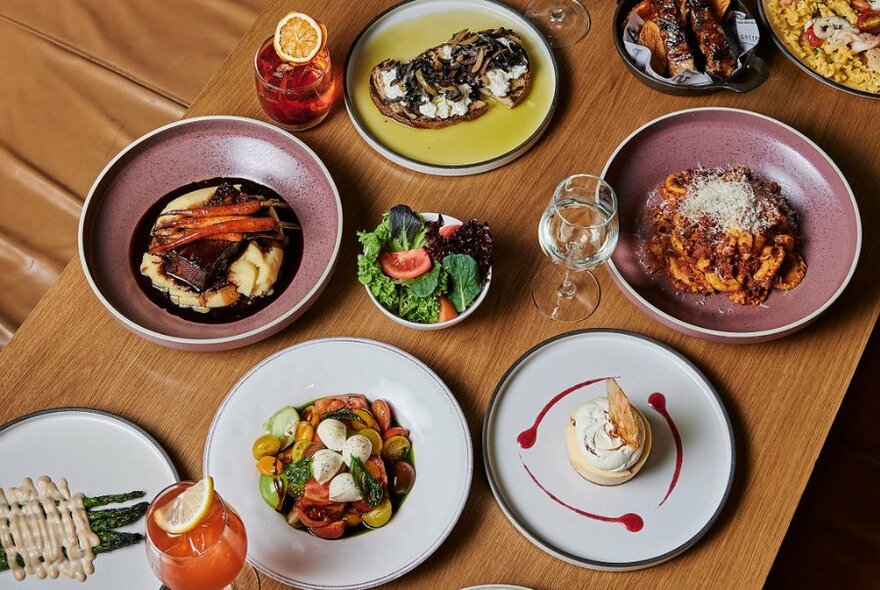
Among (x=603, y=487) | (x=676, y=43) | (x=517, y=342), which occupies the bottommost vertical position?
(x=603, y=487)

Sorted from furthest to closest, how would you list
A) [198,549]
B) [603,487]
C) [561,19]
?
[561,19], [603,487], [198,549]

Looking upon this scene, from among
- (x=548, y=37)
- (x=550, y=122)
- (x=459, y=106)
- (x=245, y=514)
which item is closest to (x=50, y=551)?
(x=245, y=514)

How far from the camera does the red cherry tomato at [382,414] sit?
1.69 meters

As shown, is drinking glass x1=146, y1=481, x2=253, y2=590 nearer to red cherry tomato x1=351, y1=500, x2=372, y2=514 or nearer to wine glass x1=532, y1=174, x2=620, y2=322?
red cherry tomato x1=351, y1=500, x2=372, y2=514

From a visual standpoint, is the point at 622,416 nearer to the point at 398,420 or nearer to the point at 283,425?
the point at 398,420

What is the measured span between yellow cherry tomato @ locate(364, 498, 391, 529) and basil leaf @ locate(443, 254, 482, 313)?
16.9 inches

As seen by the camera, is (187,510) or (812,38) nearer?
(187,510)

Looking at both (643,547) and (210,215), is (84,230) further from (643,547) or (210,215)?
(643,547)

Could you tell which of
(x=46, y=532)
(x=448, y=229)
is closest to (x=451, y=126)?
(x=448, y=229)

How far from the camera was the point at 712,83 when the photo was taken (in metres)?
2.05

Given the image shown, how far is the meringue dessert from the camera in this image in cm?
155

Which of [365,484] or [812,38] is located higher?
[812,38]

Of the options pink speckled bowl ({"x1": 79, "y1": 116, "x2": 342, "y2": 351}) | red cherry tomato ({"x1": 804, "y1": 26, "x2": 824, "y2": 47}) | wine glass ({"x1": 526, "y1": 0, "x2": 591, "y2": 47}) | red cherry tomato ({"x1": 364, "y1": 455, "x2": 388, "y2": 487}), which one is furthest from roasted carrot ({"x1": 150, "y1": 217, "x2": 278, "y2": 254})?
red cherry tomato ({"x1": 804, "y1": 26, "x2": 824, "y2": 47})

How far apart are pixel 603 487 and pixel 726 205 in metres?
0.67
